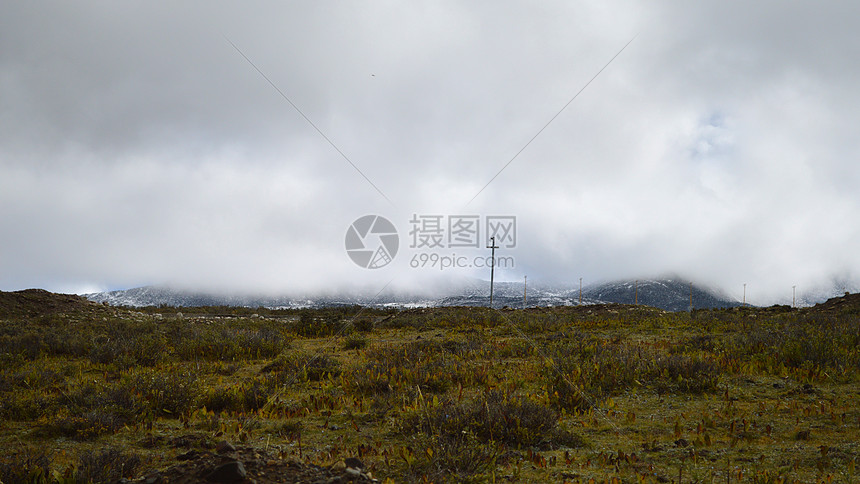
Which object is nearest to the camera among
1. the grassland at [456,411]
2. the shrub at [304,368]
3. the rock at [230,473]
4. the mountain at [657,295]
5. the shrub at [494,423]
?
the rock at [230,473]

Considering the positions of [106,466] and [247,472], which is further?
[106,466]

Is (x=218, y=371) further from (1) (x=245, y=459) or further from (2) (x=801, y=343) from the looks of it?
(2) (x=801, y=343)

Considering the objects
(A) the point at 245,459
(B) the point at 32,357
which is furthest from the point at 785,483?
(B) the point at 32,357

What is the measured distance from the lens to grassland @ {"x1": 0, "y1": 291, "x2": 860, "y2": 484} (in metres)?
3.89

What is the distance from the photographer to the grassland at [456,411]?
3.89 m

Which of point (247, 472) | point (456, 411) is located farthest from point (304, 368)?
point (247, 472)

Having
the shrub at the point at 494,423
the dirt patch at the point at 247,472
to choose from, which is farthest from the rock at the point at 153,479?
the shrub at the point at 494,423

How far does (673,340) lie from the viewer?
456 inches

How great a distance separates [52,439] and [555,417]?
235 inches

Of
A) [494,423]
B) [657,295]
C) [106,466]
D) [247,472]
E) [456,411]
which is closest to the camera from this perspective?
[247,472]

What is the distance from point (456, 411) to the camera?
4.96 meters

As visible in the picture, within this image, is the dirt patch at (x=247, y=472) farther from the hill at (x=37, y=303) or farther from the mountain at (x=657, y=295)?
the mountain at (x=657, y=295)

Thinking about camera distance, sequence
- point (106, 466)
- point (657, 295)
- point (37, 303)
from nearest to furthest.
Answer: point (106, 466), point (37, 303), point (657, 295)

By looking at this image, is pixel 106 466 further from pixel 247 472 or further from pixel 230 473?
pixel 230 473
